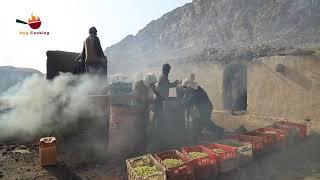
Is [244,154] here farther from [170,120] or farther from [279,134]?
[170,120]

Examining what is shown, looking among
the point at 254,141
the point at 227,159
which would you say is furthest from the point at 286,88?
the point at 227,159

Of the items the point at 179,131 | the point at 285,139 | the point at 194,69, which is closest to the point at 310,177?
the point at 285,139

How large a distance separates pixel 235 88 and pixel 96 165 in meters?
9.12

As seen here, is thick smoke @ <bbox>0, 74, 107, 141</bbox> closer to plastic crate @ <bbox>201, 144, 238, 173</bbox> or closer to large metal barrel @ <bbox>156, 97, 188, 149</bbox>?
large metal barrel @ <bbox>156, 97, 188, 149</bbox>

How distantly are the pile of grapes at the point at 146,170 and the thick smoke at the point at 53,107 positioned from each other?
9.42ft

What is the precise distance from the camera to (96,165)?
763cm

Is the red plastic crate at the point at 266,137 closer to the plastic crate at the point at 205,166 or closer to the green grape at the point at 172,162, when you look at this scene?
the plastic crate at the point at 205,166

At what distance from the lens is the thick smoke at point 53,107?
8875 millimetres

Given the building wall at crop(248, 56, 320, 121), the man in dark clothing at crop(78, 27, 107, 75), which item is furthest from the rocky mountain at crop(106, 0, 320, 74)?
the man in dark clothing at crop(78, 27, 107, 75)

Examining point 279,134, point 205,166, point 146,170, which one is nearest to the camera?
point 146,170

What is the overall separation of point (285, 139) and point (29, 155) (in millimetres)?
7015

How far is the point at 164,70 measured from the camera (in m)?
10.7

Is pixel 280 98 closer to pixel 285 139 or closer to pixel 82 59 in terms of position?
pixel 285 139

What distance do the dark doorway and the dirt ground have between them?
563 cm
